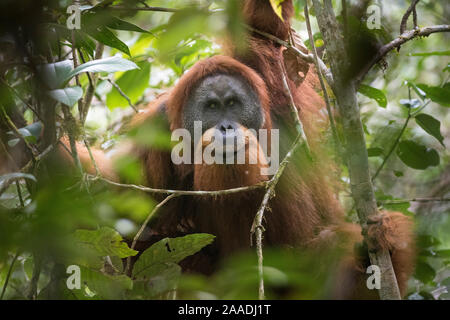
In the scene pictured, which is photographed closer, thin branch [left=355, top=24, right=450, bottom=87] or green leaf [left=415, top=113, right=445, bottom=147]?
thin branch [left=355, top=24, right=450, bottom=87]

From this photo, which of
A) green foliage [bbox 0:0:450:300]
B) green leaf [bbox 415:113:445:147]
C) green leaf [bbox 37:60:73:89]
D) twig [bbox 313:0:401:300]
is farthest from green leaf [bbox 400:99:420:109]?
green leaf [bbox 37:60:73:89]

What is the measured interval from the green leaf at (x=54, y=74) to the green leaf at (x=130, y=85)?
1.78 m

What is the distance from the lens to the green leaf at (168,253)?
1.65 meters

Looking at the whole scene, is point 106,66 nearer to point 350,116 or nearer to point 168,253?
point 168,253

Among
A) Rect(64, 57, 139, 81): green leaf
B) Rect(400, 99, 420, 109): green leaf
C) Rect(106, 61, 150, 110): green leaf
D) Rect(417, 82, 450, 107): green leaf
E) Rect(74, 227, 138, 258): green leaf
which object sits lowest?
Rect(74, 227, 138, 258): green leaf

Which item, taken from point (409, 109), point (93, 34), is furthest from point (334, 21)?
point (409, 109)

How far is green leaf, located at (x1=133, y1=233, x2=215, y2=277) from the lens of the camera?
165cm

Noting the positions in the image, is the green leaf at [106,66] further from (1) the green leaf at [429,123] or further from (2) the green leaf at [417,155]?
(2) the green leaf at [417,155]

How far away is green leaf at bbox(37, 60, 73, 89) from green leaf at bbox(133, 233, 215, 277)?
0.63 metres

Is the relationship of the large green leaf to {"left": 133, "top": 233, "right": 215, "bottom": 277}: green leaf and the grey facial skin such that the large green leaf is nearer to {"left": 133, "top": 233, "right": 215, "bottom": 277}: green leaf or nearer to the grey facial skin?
the grey facial skin

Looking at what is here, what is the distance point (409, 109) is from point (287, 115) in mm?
747

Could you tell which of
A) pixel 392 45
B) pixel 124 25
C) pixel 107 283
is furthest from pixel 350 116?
pixel 107 283

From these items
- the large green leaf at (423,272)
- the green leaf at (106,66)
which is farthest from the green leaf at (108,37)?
the large green leaf at (423,272)

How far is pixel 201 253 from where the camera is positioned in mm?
2988
